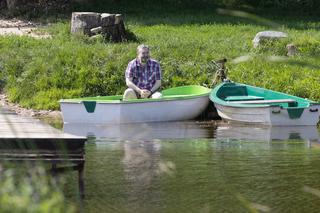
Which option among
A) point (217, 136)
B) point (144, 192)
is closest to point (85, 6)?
point (217, 136)

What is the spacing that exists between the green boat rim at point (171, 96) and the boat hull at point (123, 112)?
44 mm

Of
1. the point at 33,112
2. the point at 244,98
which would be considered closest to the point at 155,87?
the point at 244,98

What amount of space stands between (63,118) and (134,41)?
565cm

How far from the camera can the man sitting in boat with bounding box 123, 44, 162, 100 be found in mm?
15594

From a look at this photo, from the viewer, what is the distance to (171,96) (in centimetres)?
1606

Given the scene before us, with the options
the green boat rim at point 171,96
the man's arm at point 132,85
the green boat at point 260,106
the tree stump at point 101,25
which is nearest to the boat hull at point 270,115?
the green boat at point 260,106

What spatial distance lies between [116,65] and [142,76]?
8.34ft

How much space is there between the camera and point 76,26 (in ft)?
69.6

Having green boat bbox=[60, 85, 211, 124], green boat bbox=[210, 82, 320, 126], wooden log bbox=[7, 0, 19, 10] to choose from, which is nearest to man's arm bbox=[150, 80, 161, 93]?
green boat bbox=[60, 85, 211, 124]

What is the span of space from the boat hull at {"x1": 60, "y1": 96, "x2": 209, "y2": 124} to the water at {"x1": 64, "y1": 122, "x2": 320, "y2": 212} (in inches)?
17.3

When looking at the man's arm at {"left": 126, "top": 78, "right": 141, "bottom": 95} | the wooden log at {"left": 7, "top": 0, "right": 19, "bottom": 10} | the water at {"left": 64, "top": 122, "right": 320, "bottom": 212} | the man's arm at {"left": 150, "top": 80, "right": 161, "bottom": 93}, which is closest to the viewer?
the water at {"left": 64, "top": 122, "right": 320, "bottom": 212}

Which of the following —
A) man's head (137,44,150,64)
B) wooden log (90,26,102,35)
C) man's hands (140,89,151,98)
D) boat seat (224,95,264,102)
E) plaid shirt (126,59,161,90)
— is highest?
man's head (137,44,150,64)

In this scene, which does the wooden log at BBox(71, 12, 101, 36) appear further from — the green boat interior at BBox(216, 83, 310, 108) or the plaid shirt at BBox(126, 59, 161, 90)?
the plaid shirt at BBox(126, 59, 161, 90)

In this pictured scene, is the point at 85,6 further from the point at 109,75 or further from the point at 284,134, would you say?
the point at 284,134
